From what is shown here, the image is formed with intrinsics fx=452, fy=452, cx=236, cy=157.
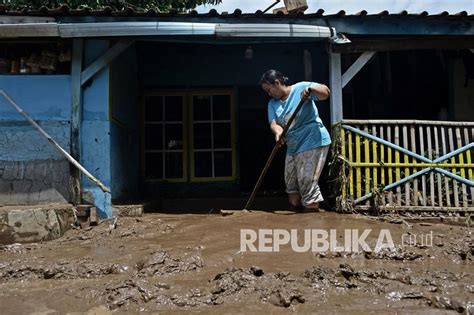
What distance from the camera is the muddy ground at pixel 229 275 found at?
10.1 ft

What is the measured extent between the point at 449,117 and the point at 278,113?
4.07 m

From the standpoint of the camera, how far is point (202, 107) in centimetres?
851

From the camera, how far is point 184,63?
8.45 m

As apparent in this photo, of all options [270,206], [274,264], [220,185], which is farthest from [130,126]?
[274,264]

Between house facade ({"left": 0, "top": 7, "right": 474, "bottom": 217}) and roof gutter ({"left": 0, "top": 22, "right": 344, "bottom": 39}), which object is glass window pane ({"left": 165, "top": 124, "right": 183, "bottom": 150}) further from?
roof gutter ({"left": 0, "top": 22, "right": 344, "bottom": 39})

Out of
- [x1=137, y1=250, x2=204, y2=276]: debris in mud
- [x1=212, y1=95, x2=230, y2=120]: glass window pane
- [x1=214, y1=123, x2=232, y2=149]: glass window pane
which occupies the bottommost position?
[x1=137, y1=250, x2=204, y2=276]: debris in mud

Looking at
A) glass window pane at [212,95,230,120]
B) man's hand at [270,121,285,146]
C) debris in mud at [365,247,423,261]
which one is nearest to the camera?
debris in mud at [365,247,423,261]

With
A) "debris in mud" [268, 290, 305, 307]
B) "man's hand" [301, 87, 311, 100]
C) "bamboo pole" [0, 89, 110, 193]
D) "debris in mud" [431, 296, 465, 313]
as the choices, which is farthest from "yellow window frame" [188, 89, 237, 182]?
"debris in mud" [431, 296, 465, 313]

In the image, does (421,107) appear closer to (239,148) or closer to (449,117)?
(449,117)

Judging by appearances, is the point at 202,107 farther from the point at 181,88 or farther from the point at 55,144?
the point at 55,144

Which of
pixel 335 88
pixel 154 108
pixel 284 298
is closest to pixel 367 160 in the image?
pixel 335 88

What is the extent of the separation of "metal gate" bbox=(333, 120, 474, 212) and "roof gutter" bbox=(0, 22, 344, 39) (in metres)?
1.68

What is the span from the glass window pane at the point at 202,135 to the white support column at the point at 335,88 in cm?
287

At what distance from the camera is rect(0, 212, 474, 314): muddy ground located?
3.07 meters
